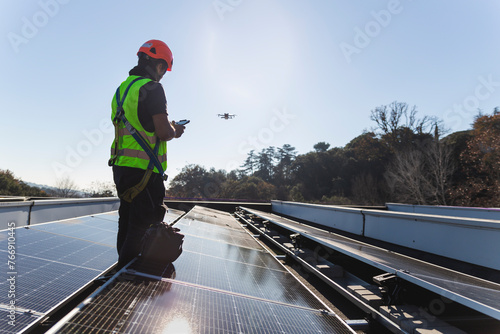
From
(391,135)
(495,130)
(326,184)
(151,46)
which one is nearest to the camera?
(151,46)

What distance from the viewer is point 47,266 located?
1853mm

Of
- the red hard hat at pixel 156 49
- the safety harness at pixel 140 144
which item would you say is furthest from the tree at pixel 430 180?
the safety harness at pixel 140 144

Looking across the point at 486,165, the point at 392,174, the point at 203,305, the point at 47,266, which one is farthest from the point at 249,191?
the point at 203,305

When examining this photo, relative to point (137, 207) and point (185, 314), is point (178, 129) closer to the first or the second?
point (137, 207)

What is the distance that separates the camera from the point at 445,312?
7.24 feet

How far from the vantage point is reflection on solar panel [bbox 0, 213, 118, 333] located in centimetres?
133

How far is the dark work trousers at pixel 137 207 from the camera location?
83.4 inches

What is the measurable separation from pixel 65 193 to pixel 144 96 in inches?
1274

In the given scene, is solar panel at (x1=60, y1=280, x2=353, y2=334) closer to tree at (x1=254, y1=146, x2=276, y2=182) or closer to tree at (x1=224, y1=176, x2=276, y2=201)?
tree at (x1=224, y1=176, x2=276, y2=201)

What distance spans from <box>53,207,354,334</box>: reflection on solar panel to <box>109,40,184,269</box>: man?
40cm

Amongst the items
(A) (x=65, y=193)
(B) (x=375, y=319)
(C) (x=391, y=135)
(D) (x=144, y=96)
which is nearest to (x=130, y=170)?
(D) (x=144, y=96)

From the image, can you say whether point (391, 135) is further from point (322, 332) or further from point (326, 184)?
point (322, 332)

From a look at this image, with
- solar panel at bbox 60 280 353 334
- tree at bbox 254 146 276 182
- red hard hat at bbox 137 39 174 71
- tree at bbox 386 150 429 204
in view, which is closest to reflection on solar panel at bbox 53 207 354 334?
solar panel at bbox 60 280 353 334

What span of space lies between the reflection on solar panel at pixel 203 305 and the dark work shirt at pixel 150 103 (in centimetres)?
108
